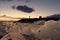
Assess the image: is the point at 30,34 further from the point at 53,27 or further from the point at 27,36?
the point at 53,27

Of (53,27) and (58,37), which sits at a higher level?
(53,27)

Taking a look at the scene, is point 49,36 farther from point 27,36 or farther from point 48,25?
point 27,36

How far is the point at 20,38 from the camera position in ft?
5.35

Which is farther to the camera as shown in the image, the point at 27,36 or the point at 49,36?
A: the point at 27,36

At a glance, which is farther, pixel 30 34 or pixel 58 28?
pixel 30 34

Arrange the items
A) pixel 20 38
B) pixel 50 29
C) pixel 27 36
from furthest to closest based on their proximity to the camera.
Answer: pixel 27 36 → pixel 20 38 → pixel 50 29

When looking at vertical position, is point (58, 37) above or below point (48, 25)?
below

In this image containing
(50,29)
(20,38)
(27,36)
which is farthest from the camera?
(27,36)

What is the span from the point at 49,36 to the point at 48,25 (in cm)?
13

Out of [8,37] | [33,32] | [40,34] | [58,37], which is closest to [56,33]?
[58,37]

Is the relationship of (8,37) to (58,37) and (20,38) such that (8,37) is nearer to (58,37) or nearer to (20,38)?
(20,38)

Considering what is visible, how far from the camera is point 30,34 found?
5.63ft

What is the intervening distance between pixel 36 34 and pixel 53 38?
235 millimetres

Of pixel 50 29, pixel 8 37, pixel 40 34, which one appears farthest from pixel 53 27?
pixel 8 37
